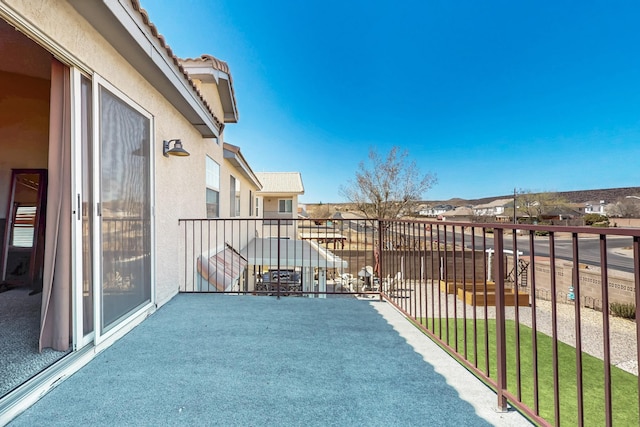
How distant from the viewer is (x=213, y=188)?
20.1 feet

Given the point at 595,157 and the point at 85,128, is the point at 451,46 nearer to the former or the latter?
the point at 85,128

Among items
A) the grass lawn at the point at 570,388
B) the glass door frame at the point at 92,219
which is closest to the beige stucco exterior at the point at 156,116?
the glass door frame at the point at 92,219

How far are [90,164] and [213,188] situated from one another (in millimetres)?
4117

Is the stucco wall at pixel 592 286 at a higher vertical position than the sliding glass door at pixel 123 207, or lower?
lower

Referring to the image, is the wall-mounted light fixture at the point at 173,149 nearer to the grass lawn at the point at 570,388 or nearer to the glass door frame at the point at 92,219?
the glass door frame at the point at 92,219

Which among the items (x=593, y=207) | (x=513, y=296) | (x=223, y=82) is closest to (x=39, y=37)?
(x=513, y=296)

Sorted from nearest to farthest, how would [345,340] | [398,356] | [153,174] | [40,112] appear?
1. [398,356]
2. [345,340]
3. [153,174]
4. [40,112]

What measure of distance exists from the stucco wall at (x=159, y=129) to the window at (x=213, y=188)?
38cm

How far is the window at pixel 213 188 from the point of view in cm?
577

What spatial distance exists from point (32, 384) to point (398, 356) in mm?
2412

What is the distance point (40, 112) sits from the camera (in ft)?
11.6

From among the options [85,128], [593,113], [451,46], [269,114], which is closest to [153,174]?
[85,128]

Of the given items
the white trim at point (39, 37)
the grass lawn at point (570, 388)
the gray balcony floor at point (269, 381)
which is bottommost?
the grass lawn at point (570, 388)

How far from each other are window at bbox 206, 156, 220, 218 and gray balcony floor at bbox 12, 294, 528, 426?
3.36 meters
